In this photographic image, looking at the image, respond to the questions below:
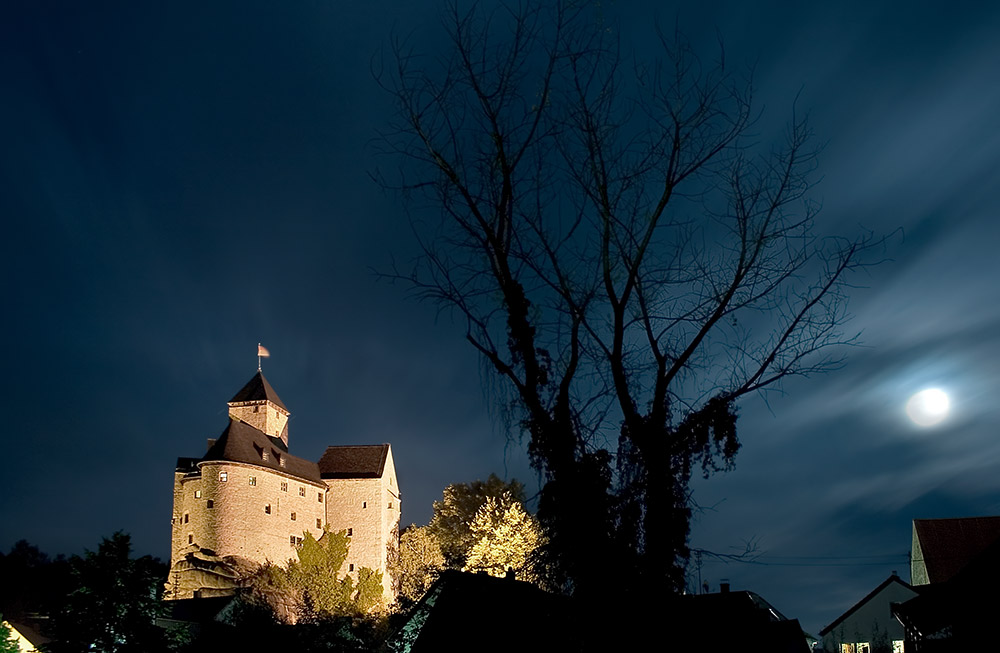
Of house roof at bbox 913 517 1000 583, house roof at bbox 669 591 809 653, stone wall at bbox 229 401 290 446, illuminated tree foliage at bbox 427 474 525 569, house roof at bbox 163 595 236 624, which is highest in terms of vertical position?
stone wall at bbox 229 401 290 446

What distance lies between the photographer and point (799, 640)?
22.5m

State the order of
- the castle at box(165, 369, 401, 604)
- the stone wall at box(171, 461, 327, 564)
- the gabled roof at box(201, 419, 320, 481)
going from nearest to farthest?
the castle at box(165, 369, 401, 604) < the stone wall at box(171, 461, 327, 564) < the gabled roof at box(201, 419, 320, 481)

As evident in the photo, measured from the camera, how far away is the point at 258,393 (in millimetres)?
78375

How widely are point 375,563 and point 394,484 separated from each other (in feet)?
28.3

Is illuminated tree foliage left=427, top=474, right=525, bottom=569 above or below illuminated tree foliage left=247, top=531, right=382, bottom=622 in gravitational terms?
above

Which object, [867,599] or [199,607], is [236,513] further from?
[867,599]

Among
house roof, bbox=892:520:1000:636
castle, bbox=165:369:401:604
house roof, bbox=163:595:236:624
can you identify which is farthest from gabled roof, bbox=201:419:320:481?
house roof, bbox=892:520:1000:636

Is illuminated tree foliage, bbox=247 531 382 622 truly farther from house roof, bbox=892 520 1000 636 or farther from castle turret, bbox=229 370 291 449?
house roof, bbox=892 520 1000 636

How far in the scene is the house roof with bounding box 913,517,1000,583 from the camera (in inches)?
1567

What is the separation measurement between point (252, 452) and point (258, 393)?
Result: 13.6 meters

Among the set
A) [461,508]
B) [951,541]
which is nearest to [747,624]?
[951,541]

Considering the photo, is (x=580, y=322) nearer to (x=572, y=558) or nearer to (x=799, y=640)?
(x=572, y=558)

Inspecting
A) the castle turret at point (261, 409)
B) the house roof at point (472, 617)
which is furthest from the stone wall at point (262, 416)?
the house roof at point (472, 617)

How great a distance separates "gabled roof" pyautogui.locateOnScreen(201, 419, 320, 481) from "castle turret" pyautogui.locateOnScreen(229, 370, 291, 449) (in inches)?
185
